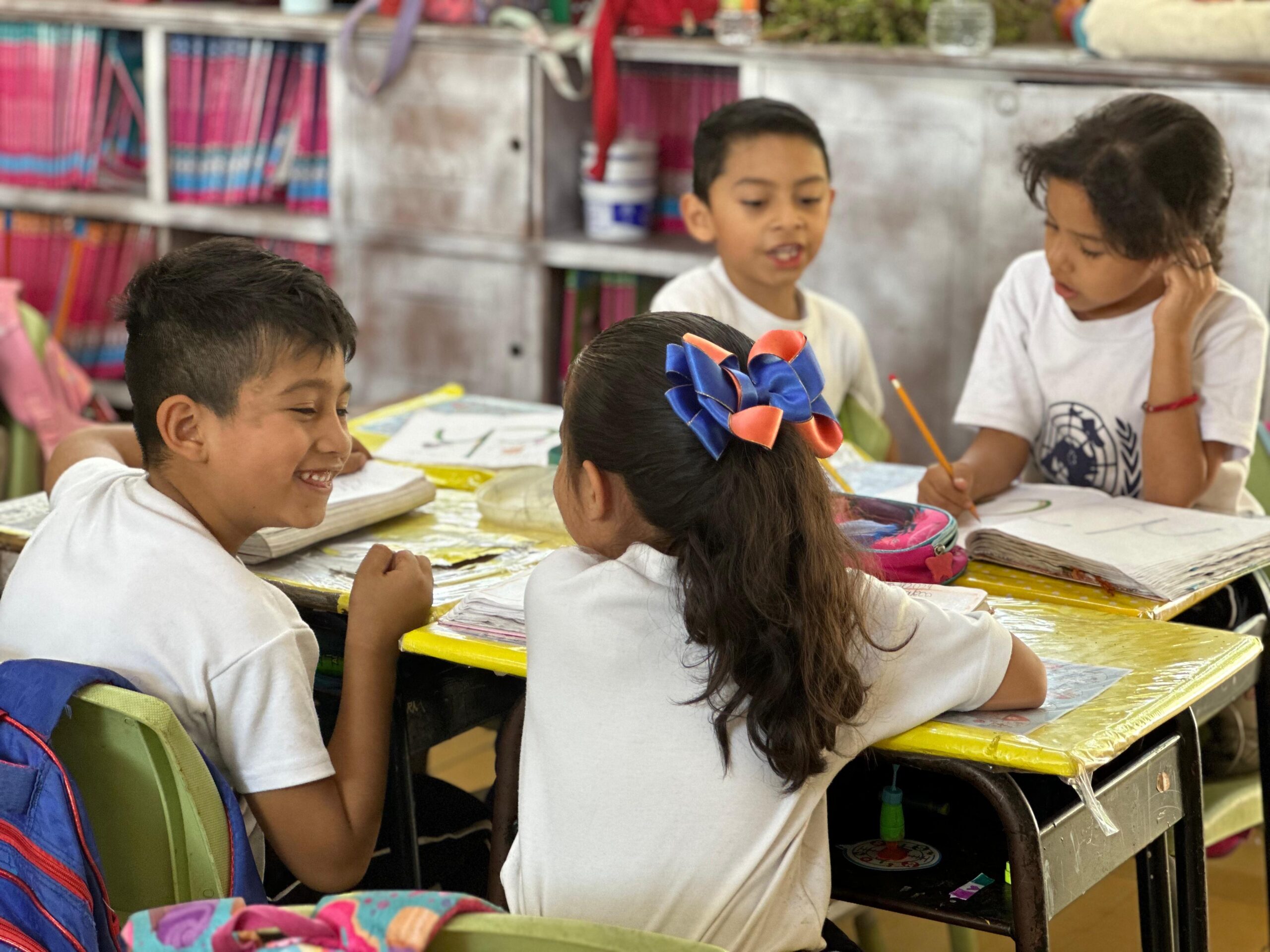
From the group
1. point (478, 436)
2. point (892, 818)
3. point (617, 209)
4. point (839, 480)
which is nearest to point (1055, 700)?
point (892, 818)

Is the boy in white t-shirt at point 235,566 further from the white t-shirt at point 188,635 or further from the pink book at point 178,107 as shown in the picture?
the pink book at point 178,107

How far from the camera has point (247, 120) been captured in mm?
3908

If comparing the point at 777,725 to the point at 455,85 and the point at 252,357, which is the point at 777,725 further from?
the point at 455,85

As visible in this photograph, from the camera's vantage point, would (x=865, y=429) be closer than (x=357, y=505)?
No

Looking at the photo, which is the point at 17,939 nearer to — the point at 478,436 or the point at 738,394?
the point at 738,394

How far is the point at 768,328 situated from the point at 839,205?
86cm

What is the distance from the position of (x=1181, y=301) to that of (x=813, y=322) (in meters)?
0.65

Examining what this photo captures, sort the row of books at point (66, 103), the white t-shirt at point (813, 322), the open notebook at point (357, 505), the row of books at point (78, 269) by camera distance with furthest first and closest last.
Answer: the row of books at point (78, 269)
the row of books at point (66, 103)
the white t-shirt at point (813, 322)
the open notebook at point (357, 505)

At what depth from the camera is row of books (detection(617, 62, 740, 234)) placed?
3648 mm

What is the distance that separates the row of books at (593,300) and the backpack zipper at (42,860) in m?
2.54

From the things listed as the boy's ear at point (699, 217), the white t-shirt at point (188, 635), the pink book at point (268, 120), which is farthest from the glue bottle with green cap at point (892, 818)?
the pink book at point (268, 120)

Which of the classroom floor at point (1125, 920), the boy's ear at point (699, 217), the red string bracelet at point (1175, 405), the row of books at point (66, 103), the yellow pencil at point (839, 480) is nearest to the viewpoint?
the yellow pencil at point (839, 480)

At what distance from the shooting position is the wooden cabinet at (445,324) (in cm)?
366

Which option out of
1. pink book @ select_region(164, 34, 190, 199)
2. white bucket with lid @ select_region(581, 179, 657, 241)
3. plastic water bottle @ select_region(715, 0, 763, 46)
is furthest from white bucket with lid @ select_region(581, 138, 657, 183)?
pink book @ select_region(164, 34, 190, 199)
